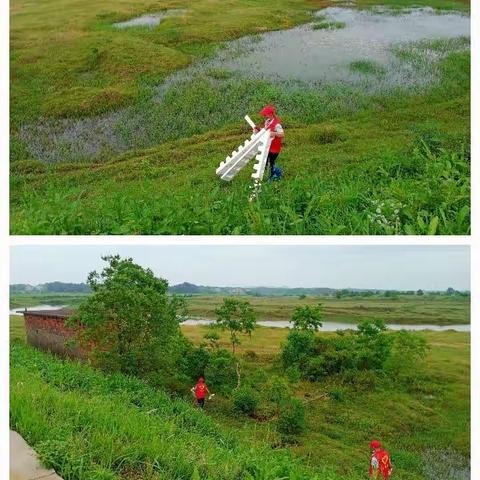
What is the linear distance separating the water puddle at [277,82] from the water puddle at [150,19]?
1168 mm

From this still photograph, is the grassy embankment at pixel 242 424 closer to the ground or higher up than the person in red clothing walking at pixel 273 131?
closer to the ground

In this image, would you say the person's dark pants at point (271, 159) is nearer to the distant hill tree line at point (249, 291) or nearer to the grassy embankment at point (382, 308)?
the distant hill tree line at point (249, 291)

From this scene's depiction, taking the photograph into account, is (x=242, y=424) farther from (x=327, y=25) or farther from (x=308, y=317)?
(x=327, y=25)

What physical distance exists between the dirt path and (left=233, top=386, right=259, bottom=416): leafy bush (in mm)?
1507

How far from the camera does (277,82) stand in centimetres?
683

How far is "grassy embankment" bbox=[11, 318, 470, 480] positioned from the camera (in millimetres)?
4445

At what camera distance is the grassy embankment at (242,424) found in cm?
445

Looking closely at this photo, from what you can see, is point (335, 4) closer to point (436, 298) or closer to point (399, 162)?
point (399, 162)

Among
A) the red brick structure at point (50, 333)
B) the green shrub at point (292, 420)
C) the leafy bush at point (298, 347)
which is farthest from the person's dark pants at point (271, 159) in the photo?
the red brick structure at point (50, 333)

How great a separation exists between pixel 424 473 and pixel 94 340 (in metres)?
2.83

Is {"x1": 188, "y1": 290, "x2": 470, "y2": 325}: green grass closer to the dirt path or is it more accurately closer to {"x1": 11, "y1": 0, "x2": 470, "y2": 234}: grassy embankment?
{"x1": 11, "y1": 0, "x2": 470, "y2": 234}: grassy embankment

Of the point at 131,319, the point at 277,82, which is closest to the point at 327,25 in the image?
the point at 277,82

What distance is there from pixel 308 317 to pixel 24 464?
2.37 m

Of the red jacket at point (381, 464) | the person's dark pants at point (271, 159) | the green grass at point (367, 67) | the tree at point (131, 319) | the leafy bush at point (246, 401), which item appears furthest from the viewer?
the green grass at point (367, 67)
